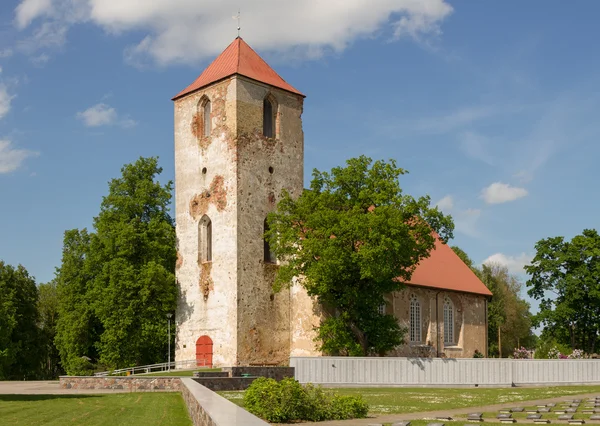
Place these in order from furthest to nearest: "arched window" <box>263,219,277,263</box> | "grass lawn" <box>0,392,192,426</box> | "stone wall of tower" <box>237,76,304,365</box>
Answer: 1. "arched window" <box>263,219,277,263</box>
2. "stone wall of tower" <box>237,76,304,365</box>
3. "grass lawn" <box>0,392,192,426</box>

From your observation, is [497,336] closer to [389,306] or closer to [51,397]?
[389,306]

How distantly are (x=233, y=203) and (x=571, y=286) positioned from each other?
26.3 meters

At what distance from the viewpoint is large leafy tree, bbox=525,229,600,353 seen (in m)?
54.9

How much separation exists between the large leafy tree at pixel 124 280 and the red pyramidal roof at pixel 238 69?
21.6 feet

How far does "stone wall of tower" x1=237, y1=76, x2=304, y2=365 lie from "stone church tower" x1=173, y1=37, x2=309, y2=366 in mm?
60

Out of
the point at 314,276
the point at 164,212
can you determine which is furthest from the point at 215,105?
the point at 314,276

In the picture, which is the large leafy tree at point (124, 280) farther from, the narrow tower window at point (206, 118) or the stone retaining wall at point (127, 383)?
the stone retaining wall at point (127, 383)

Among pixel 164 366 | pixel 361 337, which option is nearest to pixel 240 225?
pixel 164 366

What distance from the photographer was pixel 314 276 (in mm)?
39531

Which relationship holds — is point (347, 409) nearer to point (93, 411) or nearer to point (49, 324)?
point (93, 411)

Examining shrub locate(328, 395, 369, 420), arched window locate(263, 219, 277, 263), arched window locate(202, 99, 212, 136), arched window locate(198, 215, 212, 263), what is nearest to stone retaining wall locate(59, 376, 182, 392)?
shrub locate(328, 395, 369, 420)

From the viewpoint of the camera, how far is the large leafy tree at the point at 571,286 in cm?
5491

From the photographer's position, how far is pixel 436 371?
3972 cm

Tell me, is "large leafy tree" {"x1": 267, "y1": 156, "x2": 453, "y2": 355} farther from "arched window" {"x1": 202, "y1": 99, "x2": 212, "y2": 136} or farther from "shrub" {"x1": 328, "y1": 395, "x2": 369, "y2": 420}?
"shrub" {"x1": 328, "y1": 395, "x2": 369, "y2": 420}
